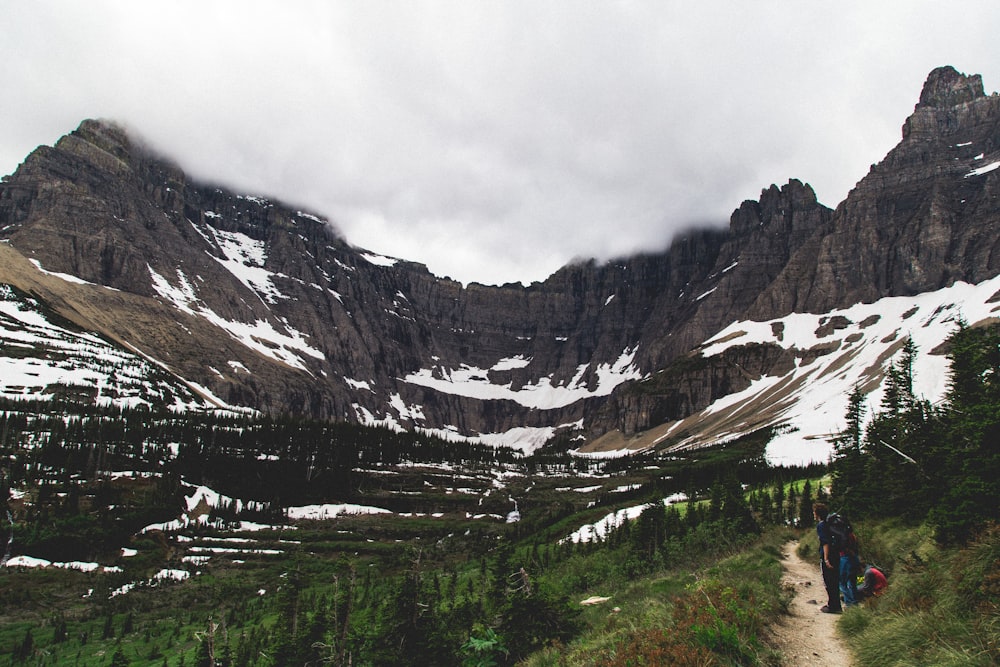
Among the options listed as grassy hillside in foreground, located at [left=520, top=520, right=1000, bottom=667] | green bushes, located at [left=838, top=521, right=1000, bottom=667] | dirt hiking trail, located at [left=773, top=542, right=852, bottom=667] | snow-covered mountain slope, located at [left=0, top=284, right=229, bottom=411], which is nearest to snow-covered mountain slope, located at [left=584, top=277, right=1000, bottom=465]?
dirt hiking trail, located at [left=773, top=542, right=852, bottom=667]

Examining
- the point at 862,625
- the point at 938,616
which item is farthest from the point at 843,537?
the point at 938,616

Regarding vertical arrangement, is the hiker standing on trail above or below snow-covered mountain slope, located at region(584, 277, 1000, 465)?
below

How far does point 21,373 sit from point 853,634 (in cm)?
18985

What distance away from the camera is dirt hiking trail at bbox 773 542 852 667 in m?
9.57

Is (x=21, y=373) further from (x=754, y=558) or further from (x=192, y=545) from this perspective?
(x=754, y=558)

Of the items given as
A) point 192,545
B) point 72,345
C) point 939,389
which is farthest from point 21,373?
point 939,389

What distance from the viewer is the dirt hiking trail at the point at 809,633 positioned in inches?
377

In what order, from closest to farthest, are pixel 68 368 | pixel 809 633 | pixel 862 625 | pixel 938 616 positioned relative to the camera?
pixel 938 616
pixel 862 625
pixel 809 633
pixel 68 368

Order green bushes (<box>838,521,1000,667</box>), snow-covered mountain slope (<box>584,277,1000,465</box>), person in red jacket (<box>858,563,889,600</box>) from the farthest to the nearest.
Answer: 1. snow-covered mountain slope (<box>584,277,1000,465</box>)
2. person in red jacket (<box>858,563,889,600</box>)
3. green bushes (<box>838,521,1000,667</box>)

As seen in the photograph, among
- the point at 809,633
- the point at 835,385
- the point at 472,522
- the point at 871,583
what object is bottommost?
the point at 472,522

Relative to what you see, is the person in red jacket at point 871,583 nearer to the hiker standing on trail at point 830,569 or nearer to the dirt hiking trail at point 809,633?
the hiker standing on trail at point 830,569

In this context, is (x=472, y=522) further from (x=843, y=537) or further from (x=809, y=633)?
(x=809, y=633)

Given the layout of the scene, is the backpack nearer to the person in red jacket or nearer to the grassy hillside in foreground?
the person in red jacket

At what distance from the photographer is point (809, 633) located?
11141mm
